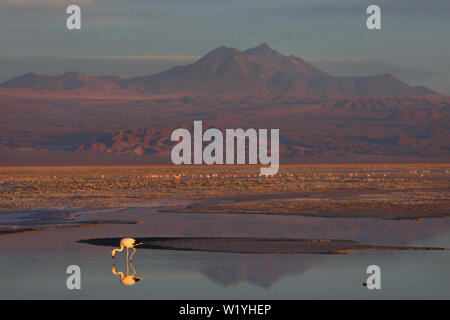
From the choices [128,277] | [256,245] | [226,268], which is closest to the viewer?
[128,277]

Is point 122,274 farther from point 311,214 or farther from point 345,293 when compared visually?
point 311,214

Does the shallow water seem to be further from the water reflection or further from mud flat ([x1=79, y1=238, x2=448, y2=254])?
mud flat ([x1=79, y1=238, x2=448, y2=254])

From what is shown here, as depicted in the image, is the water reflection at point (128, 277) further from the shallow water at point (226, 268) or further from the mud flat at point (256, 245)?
the mud flat at point (256, 245)

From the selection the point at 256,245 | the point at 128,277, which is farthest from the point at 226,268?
the point at 256,245

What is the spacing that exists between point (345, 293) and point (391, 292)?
3.09 feet

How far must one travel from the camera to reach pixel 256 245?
2373cm

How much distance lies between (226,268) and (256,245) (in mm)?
4372

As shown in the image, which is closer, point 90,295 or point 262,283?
point 90,295

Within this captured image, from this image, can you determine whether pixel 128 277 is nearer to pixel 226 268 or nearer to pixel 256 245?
pixel 226 268

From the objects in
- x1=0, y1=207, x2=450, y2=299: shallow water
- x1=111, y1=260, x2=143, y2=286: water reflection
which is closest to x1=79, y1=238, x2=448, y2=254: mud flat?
x1=0, y1=207, x2=450, y2=299: shallow water

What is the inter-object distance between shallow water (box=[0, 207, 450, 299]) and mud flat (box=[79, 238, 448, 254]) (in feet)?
2.36

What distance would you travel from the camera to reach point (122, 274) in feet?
60.8

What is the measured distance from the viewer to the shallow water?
16.6 metres
